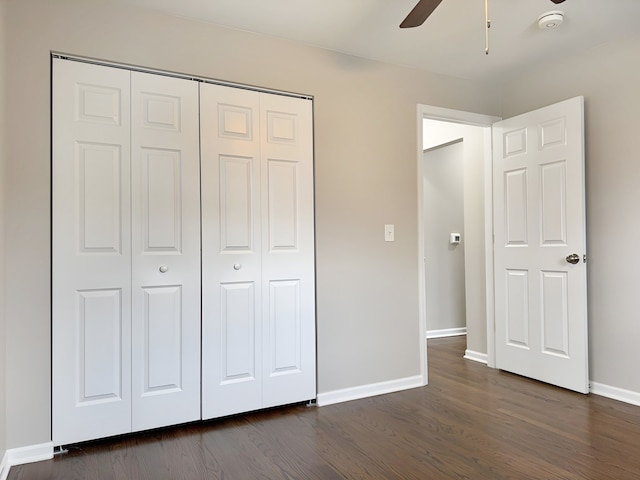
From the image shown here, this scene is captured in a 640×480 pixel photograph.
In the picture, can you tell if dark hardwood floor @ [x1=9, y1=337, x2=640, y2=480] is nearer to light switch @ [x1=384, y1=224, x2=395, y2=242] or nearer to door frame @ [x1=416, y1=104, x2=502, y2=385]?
door frame @ [x1=416, y1=104, x2=502, y2=385]

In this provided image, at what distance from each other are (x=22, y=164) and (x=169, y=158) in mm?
701

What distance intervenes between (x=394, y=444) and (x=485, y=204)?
7.38ft

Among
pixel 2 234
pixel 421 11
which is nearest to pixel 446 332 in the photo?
pixel 421 11

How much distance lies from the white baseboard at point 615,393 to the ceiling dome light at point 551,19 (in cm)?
234

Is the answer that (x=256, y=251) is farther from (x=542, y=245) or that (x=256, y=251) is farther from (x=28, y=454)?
(x=542, y=245)

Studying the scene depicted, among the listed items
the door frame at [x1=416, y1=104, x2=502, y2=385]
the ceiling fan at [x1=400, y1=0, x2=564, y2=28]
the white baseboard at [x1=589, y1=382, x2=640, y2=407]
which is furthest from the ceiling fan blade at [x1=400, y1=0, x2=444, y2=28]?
the white baseboard at [x1=589, y1=382, x2=640, y2=407]

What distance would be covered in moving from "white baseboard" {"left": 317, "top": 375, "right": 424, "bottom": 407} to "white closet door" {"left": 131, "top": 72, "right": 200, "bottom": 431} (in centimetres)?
83

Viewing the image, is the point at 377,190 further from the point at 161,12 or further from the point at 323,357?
the point at 161,12

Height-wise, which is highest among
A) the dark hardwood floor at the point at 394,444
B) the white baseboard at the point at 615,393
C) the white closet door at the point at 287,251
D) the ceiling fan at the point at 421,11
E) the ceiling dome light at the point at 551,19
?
the ceiling dome light at the point at 551,19

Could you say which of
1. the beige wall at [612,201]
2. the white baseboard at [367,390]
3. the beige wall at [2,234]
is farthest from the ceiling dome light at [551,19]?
the beige wall at [2,234]

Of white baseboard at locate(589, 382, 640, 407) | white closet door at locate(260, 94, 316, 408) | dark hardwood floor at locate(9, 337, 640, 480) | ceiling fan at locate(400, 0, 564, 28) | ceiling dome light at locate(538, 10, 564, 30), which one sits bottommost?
dark hardwood floor at locate(9, 337, 640, 480)

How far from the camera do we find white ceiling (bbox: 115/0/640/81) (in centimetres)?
246

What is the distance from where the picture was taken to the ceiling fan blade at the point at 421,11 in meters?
1.93

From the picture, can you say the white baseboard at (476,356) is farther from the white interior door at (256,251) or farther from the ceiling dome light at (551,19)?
the ceiling dome light at (551,19)
